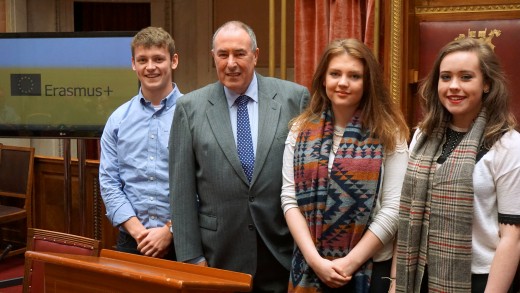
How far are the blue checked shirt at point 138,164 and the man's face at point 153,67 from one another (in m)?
0.07

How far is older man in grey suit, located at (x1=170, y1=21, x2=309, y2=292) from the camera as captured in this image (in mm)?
2434

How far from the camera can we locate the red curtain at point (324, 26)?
388 cm

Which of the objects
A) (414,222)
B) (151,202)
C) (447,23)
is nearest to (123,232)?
(151,202)

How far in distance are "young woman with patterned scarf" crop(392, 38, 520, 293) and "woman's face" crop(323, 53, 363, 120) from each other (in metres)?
0.23

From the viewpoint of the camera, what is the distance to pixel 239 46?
244 cm

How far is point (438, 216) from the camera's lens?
77.6 inches

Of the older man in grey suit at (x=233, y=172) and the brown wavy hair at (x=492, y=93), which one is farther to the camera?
the older man in grey suit at (x=233, y=172)

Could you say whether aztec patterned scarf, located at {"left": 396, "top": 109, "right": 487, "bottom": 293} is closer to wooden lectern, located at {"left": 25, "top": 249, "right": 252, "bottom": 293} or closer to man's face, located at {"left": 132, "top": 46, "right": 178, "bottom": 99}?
wooden lectern, located at {"left": 25, "top": 249, "right": 252, "bottom": 293}

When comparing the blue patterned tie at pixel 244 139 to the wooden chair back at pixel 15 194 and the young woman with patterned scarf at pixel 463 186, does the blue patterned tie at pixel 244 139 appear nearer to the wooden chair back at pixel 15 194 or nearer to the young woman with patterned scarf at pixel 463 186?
the young woman with patterned scarf at pixel 463 186

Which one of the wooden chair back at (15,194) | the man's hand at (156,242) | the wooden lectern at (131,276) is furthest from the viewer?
the wooden chair back at (15,194)

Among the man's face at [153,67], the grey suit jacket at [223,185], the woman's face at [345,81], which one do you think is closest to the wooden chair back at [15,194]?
the man's face at [153,67]

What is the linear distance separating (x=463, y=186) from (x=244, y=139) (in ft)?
2.72

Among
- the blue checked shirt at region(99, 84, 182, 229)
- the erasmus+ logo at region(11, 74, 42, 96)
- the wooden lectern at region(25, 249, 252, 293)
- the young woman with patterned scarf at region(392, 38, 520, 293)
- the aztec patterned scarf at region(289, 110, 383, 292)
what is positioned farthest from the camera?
the erasmus+ logo at region(11, 74, 42, 96)

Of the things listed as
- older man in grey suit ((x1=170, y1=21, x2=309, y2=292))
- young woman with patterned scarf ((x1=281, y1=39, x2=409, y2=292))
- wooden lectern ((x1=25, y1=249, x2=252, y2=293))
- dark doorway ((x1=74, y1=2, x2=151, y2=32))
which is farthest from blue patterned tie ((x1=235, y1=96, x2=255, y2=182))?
dark doorway ((x1=74, y1=2, x2=151, y2=32))
